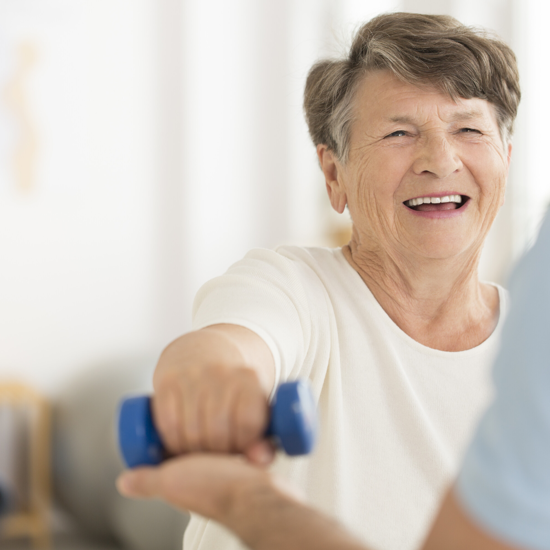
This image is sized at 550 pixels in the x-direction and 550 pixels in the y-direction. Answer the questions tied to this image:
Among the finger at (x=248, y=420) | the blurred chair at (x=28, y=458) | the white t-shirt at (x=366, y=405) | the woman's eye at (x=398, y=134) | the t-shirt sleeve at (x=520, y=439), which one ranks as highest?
the woman's eye at (x=398, y=134)

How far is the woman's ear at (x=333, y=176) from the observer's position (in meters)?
1.42

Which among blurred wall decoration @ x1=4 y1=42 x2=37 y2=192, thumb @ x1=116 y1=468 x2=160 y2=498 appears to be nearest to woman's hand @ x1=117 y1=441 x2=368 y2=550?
thumb @ x1=116 y1=468 x2=160 y2=498

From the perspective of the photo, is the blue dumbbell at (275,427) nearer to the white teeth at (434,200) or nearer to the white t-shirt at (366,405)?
the white t-shirt at (366,405)

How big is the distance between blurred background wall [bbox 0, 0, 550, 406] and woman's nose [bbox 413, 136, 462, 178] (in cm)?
223

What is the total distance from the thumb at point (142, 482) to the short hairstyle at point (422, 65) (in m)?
0.90

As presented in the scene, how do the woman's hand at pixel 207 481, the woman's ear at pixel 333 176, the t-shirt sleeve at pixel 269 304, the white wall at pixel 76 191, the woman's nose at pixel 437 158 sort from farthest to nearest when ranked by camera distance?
the white wall at pixel 76 191 < the woman's ear at pixel 333 176 < the woman's nose at pixel 437 158 < the t-shirt sleeve at pixel 269 304 < the woman's hand at pixel 207 481

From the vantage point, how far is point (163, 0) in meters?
3.71

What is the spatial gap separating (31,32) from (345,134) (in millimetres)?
2629

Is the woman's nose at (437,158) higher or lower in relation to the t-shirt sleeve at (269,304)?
higher

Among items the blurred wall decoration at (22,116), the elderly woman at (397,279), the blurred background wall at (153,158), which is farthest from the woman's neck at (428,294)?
→ the blurred wall decoration at (22,116)

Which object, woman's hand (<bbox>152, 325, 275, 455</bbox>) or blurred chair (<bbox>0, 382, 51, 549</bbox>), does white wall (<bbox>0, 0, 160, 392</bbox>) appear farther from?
woman's hand (<bbox>152, 325, 275, 455</bbox>)

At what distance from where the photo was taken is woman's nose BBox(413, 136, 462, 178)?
1226 millimetres

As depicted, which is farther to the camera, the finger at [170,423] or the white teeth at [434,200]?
the white teeth at [434,200]

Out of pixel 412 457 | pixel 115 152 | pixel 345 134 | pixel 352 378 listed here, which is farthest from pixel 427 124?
pixel 115 152
